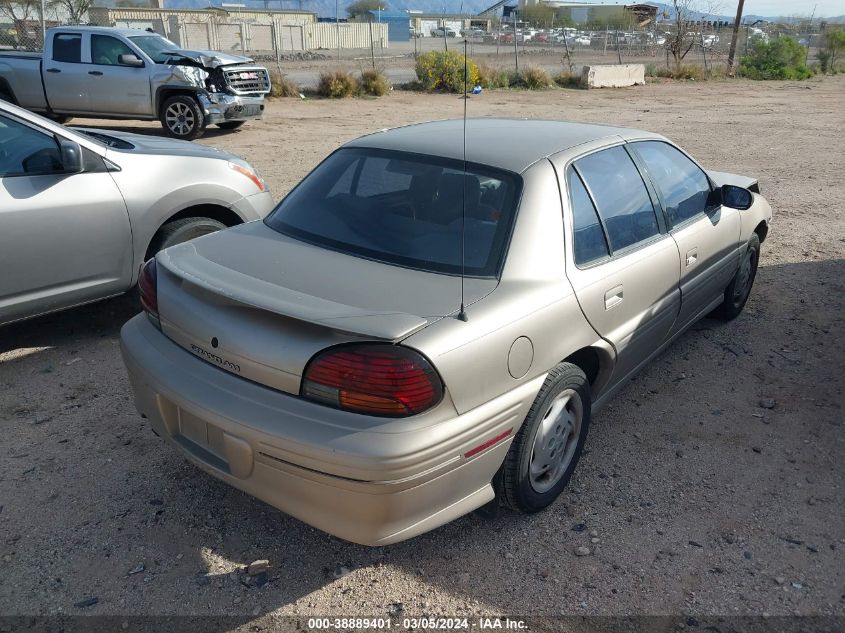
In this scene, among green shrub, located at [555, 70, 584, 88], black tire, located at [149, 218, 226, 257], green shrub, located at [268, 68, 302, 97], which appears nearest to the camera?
black tire, located at [149, 218, 226, 257]

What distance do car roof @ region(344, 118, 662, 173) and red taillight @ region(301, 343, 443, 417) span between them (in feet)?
3.93

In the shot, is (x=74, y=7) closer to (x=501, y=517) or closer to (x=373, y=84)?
(x=373, y=84)

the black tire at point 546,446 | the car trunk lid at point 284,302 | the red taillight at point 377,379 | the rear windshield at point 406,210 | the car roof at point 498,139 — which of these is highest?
the car roof at point 498,139

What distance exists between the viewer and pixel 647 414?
4.15m

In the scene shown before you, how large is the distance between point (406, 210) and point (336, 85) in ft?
60.8

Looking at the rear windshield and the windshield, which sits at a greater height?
the windshield

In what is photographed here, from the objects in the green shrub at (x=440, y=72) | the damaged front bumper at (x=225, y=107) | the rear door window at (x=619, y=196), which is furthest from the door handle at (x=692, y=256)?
the green shrub at (x=440, y=72)

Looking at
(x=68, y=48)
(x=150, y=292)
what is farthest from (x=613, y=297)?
(x=68, y=48)

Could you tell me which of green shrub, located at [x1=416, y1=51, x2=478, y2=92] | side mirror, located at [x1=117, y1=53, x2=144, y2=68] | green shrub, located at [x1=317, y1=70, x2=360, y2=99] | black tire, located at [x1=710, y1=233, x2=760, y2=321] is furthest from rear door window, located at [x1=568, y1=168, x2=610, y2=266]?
green shrub, located at [x1=416, y1=51, x2=478, y2=92]

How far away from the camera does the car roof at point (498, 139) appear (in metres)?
3.35

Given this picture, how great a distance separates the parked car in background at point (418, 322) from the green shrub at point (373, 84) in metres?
18.4

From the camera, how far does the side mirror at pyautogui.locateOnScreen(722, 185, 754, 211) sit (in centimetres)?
452

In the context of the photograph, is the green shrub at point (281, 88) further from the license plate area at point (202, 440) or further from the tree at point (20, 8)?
the license plate area at point (202, 440)

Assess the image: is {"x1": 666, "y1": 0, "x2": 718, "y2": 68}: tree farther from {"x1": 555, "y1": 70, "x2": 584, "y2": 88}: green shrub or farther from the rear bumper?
the rear bumper
